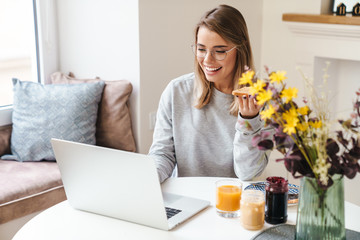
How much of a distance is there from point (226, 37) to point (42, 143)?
1.23 m

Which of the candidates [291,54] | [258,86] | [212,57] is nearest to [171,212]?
[258,86]

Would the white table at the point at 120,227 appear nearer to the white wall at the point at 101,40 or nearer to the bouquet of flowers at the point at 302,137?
A: the bouquet of flowers at the point at 302,137

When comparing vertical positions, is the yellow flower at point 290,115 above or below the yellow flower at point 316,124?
above

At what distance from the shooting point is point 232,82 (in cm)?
203

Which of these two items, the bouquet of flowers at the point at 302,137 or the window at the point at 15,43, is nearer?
the bouquet of flowers at the point at 302,137

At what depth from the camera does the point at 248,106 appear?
1658mm

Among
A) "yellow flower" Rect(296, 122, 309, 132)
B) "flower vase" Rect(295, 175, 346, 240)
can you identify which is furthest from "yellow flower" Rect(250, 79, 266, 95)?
"flower vase" Rect(295, 175, 346, 240)

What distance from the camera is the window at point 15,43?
2.86 m

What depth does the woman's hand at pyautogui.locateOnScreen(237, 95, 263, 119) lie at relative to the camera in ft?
Answer: 5.38

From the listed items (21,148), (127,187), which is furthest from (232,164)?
(21,148)

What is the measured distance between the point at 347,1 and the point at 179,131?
5.45 feet

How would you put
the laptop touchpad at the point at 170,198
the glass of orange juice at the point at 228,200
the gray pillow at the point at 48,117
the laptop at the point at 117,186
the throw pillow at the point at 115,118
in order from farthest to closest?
the throw pillow at the point at 115,118, the gray pillow at the point at 48,117, the laptop touchpad at the point at 170,198, the glass of orange juice at the point at 228,200, the laptop at the point at 117,186

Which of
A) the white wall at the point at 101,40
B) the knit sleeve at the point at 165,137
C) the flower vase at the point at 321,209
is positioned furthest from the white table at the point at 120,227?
the white wall at the point at 101,40

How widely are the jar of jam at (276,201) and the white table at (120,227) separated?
1.2 inches
